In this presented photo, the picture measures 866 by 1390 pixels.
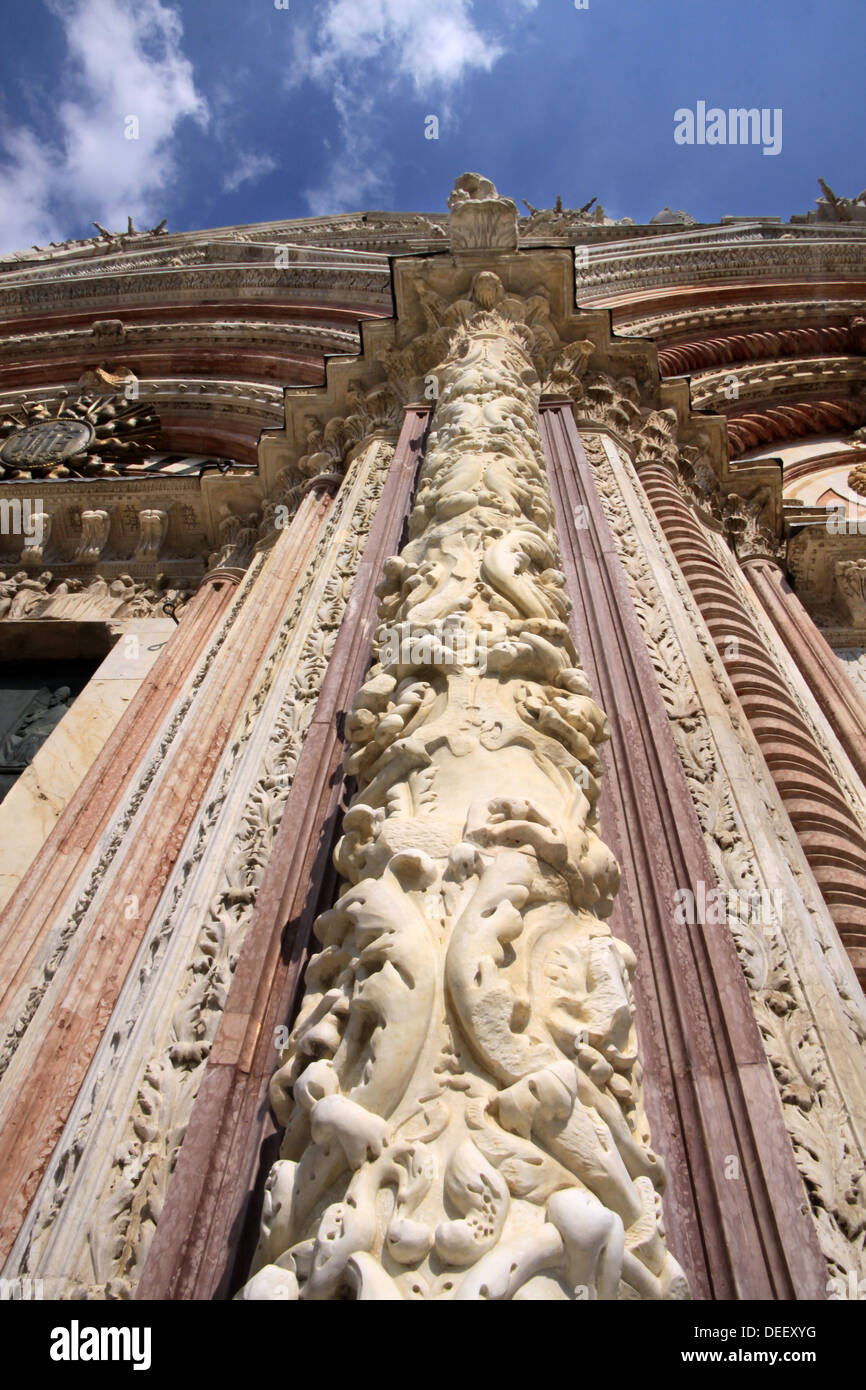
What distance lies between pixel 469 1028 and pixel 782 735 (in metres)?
2.96

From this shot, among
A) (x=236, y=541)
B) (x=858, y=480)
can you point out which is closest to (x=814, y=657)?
(x=858, y=480)

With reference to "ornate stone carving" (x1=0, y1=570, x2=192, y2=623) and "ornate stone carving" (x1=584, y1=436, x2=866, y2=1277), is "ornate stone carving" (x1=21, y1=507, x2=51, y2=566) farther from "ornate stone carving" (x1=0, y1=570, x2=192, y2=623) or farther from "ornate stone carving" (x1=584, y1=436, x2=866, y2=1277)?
"ornate stone carving" (x1=584, y1=436, x2=866, y2=1277)

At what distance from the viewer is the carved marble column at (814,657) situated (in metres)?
5.23

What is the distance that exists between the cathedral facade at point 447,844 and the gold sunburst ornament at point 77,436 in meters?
1.69

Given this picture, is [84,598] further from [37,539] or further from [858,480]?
[858,480]

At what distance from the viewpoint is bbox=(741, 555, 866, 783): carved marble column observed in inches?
206

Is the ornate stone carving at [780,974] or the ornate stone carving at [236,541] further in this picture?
the ornate stone carving at [236,541]

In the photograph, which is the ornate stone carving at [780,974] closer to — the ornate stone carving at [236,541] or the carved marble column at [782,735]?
the carved marble column at [782,735]

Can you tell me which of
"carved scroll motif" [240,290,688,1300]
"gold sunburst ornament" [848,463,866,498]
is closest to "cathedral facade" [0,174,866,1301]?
"carved scroll motif" [240,290,688,1300]

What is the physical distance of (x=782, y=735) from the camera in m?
4.27

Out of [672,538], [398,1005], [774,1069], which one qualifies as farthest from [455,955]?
[672,538]

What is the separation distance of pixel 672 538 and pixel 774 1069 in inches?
144

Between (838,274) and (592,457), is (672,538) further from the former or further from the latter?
(838,274)
